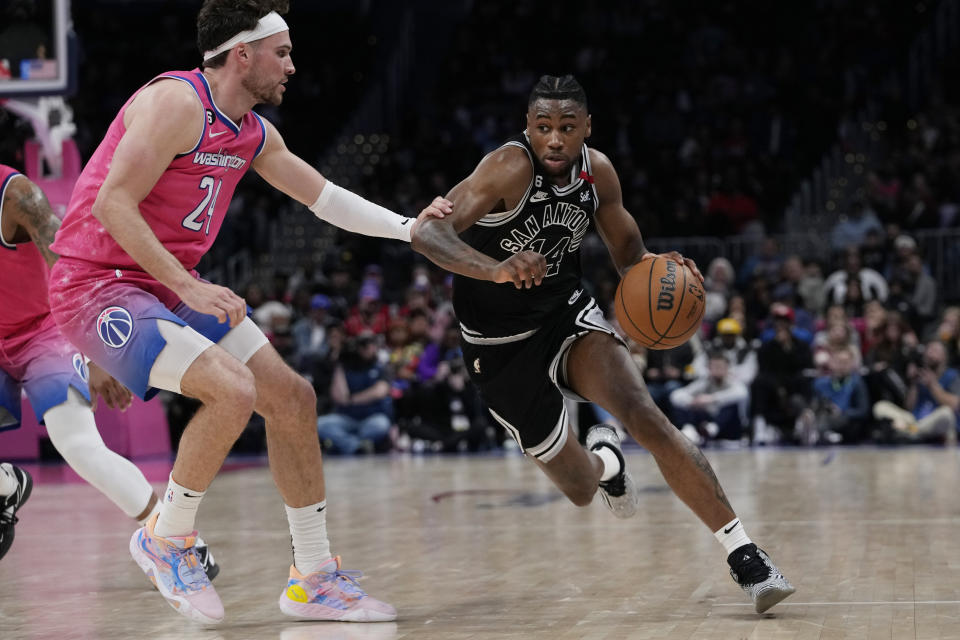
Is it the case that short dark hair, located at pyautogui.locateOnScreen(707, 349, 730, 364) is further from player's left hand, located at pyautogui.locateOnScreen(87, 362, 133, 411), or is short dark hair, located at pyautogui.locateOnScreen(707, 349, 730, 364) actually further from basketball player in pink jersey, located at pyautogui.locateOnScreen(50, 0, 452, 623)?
player's left hand, located at pyautogui.locateOnScreen(87, 362, 133, 411)

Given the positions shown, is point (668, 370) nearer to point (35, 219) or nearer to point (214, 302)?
point (35, 219)

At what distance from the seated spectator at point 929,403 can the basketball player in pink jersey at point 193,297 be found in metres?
8.48

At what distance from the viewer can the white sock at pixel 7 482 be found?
5.25 m

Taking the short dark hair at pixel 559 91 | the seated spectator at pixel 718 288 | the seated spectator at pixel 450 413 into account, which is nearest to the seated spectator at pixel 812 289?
the seated spectator at pixel 718 288

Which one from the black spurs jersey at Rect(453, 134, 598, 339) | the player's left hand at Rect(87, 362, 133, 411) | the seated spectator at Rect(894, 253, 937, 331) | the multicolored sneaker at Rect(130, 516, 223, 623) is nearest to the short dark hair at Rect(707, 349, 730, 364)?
the seated spectator at Rect(894, 253, 937, 331)

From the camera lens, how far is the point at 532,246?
495 centimetres

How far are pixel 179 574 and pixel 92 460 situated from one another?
119 cm

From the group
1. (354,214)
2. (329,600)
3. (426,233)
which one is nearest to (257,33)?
(354,214)

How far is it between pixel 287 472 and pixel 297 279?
11568 millimetres

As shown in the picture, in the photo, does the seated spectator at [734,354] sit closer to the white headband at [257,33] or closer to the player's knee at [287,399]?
the player's knee at [287,399]

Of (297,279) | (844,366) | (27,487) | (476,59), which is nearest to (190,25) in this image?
(476,59)

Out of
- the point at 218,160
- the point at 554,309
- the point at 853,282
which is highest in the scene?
the point at 218,160

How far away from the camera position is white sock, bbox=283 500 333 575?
14.6 ft

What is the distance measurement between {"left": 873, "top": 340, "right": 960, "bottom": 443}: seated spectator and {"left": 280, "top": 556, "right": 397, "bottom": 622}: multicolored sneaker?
28.2ft
